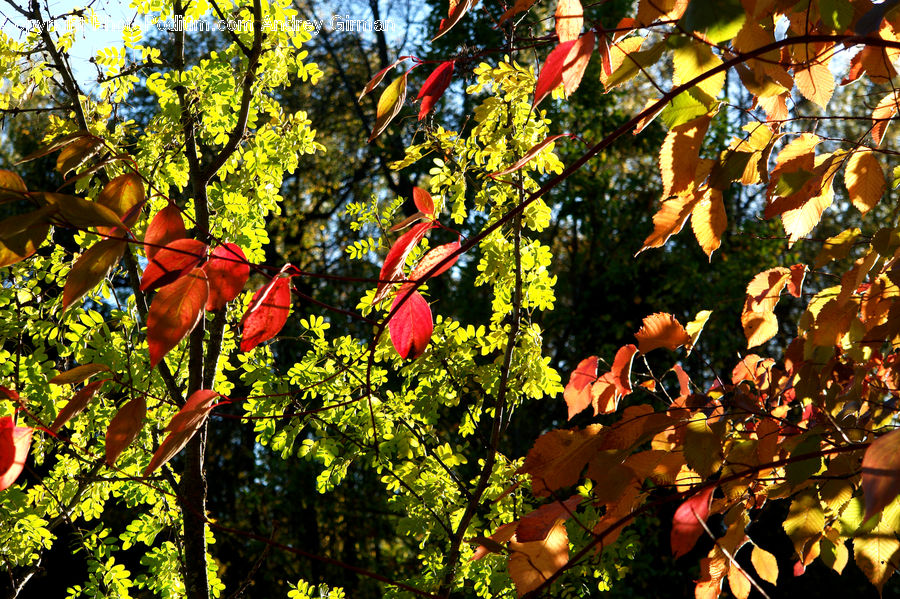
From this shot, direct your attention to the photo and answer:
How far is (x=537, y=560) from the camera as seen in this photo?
2.04 ft

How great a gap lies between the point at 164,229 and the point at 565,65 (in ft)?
0.98

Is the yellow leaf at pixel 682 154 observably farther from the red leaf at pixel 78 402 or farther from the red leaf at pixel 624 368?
the red leaf at pixel 78 402

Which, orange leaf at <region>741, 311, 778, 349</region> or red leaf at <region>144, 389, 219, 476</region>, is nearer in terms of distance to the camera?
red leaf at <region>144, 389, 219, 476</region>

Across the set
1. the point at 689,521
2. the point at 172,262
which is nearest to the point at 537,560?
the point at 689,521

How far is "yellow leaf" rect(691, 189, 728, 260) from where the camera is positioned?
2.13 feet

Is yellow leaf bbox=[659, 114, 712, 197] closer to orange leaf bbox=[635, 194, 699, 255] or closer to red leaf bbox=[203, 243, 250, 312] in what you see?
orange leaf bbox=[635, 194, 699, 255]

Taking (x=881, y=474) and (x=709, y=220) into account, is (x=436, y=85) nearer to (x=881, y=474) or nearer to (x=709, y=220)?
(x=709, y=220)

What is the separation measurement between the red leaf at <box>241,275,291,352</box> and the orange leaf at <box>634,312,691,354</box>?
1.37 feet

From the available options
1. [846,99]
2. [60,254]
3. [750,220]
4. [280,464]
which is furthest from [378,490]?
[846,99]

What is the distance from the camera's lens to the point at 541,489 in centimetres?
61

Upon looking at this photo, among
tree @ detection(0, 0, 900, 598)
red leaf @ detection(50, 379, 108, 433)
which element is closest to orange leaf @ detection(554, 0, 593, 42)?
tree @ detection(0, 0, 900, 598)

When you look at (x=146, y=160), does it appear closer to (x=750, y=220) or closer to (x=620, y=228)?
(x=620, y=228)

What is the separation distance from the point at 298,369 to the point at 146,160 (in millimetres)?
635

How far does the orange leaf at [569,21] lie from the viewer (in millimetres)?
546
